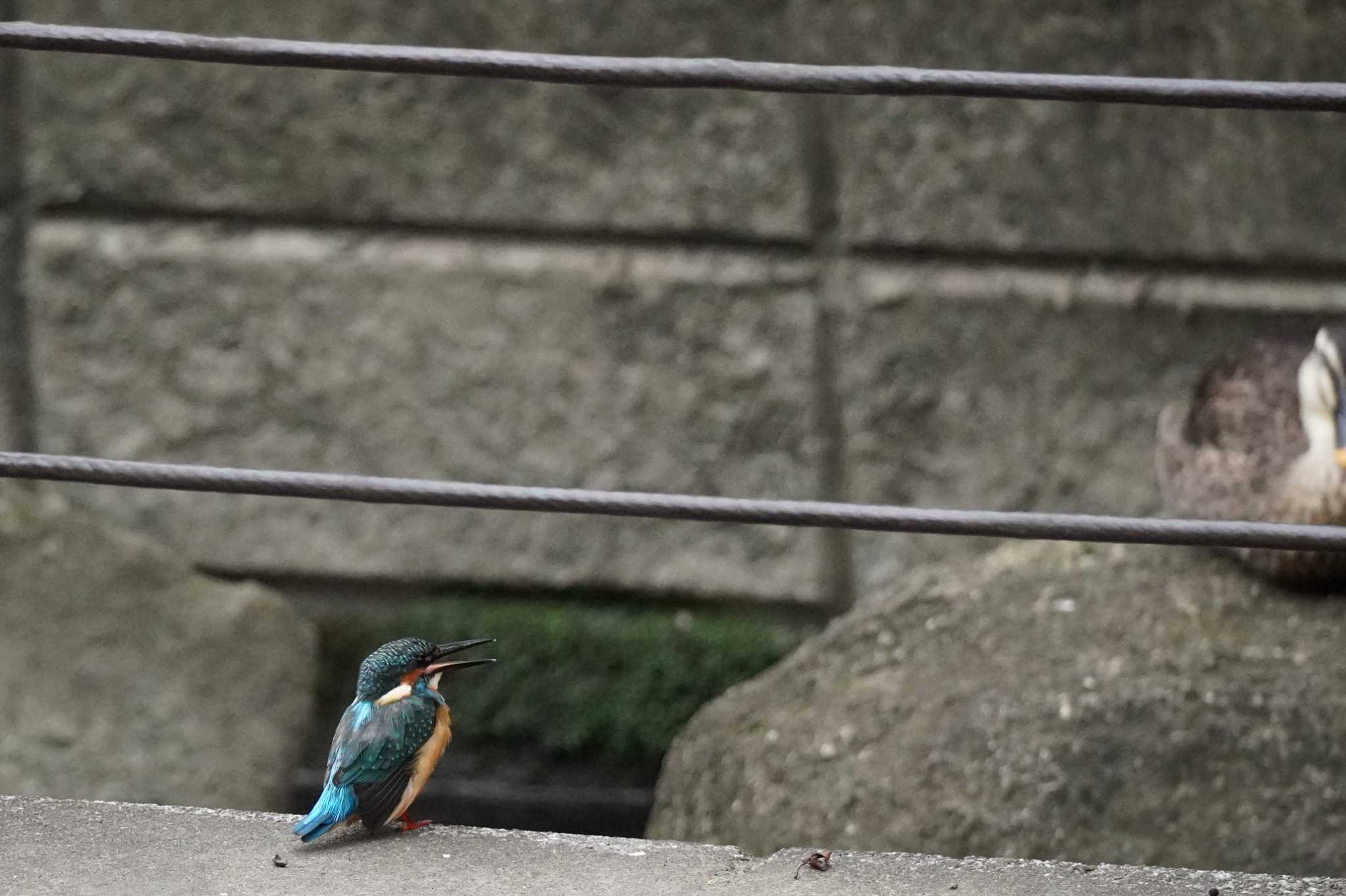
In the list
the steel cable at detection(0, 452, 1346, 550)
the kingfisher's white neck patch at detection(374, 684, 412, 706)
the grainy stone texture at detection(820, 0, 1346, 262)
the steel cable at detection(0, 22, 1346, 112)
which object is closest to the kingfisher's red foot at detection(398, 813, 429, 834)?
the kingfisher's white neck patch at detection(374, 684, 412, 706)

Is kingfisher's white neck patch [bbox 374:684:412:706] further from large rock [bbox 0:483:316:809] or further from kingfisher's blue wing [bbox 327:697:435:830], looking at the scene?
large rock [bbox 0:483:316:809]

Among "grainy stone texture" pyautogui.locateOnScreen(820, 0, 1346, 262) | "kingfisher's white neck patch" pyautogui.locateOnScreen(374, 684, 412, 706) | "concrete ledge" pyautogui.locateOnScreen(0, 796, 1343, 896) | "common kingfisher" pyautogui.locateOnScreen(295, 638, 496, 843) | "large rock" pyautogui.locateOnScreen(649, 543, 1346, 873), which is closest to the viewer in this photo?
"concrete ledge" pyautogui.locateOnScreen(0, 796, 1343, 896)

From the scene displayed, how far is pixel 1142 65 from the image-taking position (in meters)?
3.22

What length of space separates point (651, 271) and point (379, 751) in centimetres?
184

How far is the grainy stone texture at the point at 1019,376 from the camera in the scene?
3.30 meters

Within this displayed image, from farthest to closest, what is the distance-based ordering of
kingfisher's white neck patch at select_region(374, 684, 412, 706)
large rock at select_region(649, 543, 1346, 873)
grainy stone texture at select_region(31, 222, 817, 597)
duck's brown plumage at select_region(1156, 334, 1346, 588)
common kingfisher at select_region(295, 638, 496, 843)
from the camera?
grainy stone texture at select_region(31, 222, 817, 597) < duck's brown plumage at select_region(1156, 334, 1346, 588) < large rock at select_region(649, 543, 1346, 873) < kingfisher's white neck patch at select_region(374, 684, 412, 706) < common kingfisher at select_region(295, 638, 496, 843)

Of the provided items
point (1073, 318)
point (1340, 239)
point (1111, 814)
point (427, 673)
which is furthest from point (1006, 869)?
point (1340, 239)

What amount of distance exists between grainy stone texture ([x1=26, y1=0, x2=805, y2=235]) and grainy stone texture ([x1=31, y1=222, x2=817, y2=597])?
0.28 ft

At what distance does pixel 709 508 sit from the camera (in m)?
1.55

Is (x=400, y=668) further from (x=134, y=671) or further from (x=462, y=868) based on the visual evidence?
(x=134, y=671)

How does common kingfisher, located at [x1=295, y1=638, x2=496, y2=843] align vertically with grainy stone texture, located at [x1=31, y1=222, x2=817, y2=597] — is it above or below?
below

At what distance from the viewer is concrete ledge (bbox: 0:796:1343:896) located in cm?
148

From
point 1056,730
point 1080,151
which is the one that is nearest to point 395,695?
point 1056,730

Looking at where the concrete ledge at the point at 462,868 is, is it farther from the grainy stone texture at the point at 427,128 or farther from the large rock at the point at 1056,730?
the grainy stone texture at the point at 427,128
